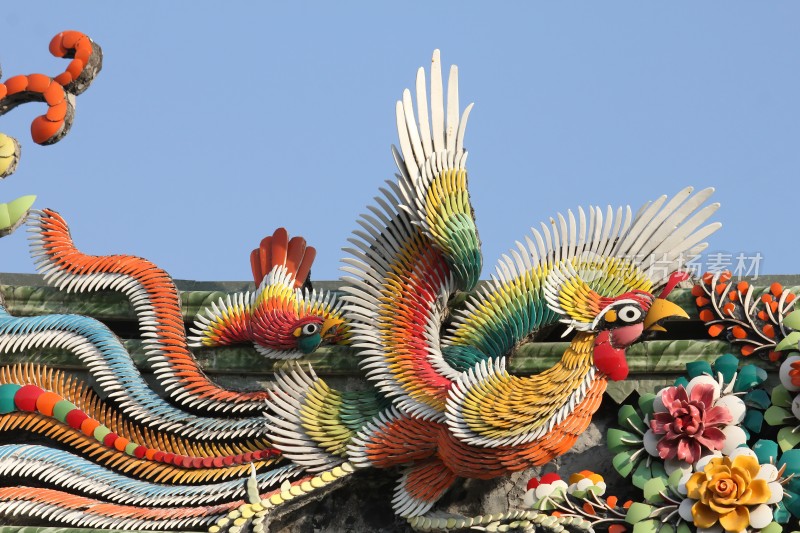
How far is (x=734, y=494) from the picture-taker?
780 centimetres

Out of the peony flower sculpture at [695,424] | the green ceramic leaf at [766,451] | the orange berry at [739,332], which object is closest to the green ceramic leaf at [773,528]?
the green ceramic leaf at [766,451]

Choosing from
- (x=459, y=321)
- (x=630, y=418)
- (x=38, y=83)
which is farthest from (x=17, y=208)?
(x=630, y=418)

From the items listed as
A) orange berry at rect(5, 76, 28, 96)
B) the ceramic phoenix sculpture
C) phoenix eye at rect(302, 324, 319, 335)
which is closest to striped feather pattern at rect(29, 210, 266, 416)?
the ceramic phoenix sculpture

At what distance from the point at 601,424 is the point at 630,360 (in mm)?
322

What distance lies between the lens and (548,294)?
27.1 ft

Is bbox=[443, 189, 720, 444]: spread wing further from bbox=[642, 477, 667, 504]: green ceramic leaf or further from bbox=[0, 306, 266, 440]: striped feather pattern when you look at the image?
bbox=[0, 306, 266, 440]: striped feather pattern

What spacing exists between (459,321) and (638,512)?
1.22 m

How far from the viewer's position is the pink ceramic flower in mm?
8000

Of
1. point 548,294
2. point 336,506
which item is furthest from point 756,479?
point 336,506

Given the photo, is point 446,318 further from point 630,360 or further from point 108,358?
point 108,358

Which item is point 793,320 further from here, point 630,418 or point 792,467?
point 630,418

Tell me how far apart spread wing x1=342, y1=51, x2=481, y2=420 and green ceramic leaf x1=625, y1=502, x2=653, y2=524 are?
975mm

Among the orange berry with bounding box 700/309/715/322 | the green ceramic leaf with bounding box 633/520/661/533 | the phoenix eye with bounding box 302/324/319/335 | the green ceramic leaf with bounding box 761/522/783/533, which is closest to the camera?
the green ceramic leaf with bounding box 761/522/783/533

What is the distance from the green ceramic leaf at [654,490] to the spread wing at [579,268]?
0.78m
